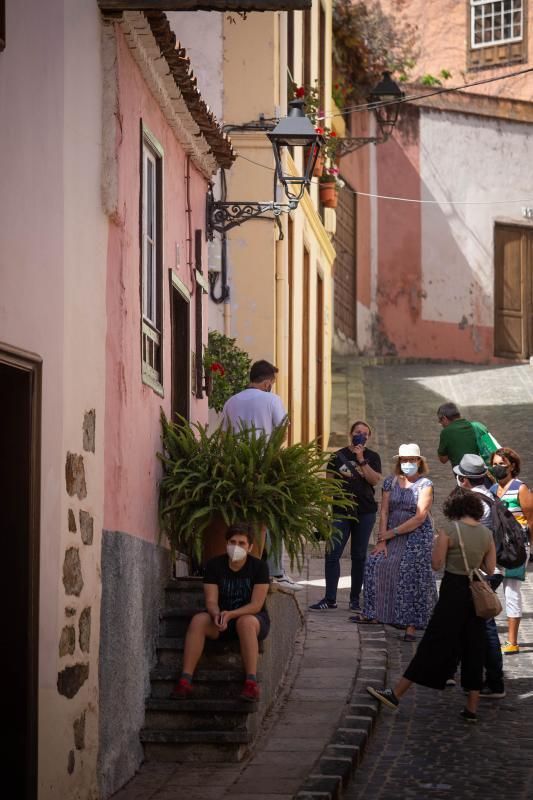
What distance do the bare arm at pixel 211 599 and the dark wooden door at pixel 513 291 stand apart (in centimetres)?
2377

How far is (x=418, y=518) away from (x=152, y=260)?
11.2ft

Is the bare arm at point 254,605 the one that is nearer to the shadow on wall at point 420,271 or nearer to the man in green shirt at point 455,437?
the man in green shirt at point 455,437

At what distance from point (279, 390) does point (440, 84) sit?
52.1 feet

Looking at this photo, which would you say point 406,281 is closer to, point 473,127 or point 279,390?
point 473,127

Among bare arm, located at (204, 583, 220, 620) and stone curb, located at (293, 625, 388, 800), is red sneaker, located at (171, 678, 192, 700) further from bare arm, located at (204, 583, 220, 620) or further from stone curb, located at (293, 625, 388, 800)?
stone curb, located at (293, 625, 388, 800)

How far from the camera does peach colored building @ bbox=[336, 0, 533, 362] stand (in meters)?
31.3

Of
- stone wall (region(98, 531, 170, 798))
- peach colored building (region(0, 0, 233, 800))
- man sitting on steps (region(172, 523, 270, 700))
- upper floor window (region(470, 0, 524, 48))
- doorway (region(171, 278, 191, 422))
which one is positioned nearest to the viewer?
peach colored building (region(0, 0, 233, 800))

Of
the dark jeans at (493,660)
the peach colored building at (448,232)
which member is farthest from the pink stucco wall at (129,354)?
the peach colored building at (448,232)

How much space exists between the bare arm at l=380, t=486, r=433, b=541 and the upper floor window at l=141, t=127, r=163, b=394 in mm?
2866

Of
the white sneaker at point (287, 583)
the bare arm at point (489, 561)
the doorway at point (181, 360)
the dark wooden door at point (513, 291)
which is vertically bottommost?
the white sneaker at point (287, 583)

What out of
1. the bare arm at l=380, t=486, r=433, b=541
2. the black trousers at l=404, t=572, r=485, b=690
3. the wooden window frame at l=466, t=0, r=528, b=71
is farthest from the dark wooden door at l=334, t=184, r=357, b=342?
the black trousers at l=404, t=572, r=485, b=690

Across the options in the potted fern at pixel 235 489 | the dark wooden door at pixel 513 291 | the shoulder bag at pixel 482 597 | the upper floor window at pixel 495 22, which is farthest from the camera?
the upper floor window at pixel 495 22

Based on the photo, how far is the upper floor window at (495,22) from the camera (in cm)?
3444

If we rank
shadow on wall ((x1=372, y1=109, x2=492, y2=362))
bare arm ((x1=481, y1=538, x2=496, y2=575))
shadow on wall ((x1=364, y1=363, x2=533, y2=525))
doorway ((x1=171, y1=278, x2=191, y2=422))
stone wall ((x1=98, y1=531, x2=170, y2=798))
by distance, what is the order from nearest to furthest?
stone wall ((x1=98, y1=531, x2=170, y2=798)) → bare arm ((x1=481, y1=538, x2=496, y2=575)) → doorway ((x1=171, y1=278, x2=191, y2=422)) → shadow on wall ((x1=364, y1=363, x2=533, y2=525)) → shadow on wall ((x1=372, y1=109, x2=492, y2=362))
